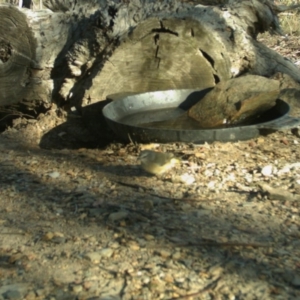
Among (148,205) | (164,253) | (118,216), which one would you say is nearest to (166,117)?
(148,205)

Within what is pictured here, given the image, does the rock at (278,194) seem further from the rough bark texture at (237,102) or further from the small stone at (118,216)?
the rough bark texture at (237,102)

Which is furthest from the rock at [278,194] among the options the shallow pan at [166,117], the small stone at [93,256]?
the small stone at [93,256]

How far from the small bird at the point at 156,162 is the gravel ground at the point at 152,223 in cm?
9

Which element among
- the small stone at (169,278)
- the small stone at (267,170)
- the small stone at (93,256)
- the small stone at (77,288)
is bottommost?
the small stone at (267,170)

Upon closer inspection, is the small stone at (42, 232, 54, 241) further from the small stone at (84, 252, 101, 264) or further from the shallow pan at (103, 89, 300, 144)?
the shallow pan at (103, 89, 300, 144)

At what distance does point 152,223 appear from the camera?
159 inches

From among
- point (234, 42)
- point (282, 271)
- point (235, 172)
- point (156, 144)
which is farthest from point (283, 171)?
point (234, 42)

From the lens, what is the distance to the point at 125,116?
5.99 meters

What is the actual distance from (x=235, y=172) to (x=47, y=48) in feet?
9.77

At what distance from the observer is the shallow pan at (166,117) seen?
5.17 m

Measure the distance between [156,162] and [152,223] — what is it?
853 millimetres

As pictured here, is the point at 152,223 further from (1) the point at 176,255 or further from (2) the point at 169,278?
(2) the point at 169,278

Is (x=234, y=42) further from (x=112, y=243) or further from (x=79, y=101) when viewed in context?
(x=112, y=243)

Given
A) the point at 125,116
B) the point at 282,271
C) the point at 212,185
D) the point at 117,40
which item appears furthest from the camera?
the point at 117,40
